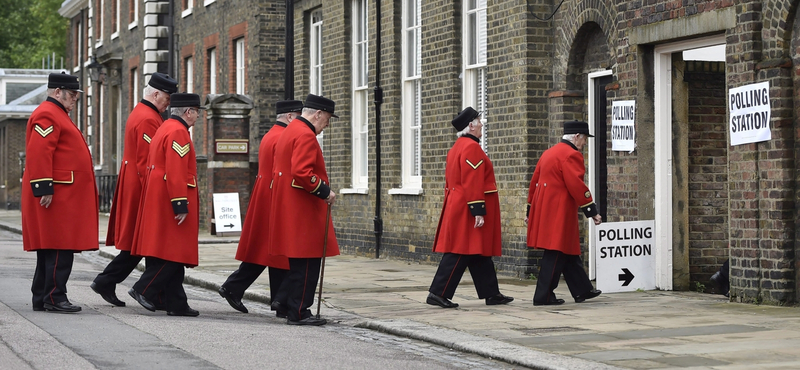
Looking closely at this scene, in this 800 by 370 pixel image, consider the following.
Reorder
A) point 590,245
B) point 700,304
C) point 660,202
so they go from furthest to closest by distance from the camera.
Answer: point 590,245 → point 660,202 → point 700,304

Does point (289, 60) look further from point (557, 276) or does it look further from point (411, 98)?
point (557, 276)

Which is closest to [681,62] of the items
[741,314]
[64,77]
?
[741,314]

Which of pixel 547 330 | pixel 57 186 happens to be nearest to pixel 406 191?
pixel 57 186

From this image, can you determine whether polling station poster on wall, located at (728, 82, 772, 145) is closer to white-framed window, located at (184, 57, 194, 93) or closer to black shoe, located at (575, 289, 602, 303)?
black shoe, located at (575, 289, 602, 303)

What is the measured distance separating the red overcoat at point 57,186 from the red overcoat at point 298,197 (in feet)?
5.57

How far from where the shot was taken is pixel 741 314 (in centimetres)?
1095

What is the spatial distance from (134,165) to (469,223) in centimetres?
316

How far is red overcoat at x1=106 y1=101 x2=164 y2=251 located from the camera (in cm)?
1156

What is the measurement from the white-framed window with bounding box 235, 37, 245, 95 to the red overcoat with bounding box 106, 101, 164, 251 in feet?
54.5

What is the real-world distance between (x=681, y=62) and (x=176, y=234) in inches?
233

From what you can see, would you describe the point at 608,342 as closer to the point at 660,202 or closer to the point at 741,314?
the point at 741,314

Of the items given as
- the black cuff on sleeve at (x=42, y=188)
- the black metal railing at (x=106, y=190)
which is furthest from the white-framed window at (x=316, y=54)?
the black metal railing at (x=106, y=190)

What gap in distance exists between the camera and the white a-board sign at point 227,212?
25656 millimetres

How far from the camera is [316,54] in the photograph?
2283 cm
